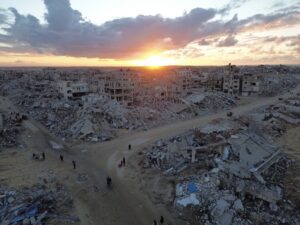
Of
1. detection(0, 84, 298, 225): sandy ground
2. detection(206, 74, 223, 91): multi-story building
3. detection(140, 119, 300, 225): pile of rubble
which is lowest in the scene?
detection(0, 84, 298, 225): sandy ground

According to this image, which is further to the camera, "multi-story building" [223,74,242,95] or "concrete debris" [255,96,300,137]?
"multi-story building" [223,74,242,95]

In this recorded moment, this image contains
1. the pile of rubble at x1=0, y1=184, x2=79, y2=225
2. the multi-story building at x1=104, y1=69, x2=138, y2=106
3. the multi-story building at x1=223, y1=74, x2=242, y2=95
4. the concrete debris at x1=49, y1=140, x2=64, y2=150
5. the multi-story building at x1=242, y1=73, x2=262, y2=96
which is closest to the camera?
the pile of rubble at x1=0, y1=184, x2=79, y2=225

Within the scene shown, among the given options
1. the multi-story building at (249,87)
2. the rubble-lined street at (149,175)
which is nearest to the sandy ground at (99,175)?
the rubble-lined street at (149,175)

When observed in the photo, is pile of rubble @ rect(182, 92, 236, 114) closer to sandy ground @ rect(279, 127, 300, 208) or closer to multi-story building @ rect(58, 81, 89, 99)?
sandy ground @ rect(279, 127, 300, 208)

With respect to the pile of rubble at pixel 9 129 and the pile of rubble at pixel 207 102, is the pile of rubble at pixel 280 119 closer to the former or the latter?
the pile of rubble at pixel 207 102

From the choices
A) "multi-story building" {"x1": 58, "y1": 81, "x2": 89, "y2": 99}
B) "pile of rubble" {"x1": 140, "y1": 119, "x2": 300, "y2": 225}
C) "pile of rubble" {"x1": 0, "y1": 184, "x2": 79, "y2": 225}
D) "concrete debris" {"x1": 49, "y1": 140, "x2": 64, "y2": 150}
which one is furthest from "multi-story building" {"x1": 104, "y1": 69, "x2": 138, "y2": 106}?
"pile of rubble" {"x1": 0, "y1": 184, "x2": 79, "y2": 225}

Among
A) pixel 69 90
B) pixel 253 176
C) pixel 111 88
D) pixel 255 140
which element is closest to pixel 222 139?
pixel 255 140

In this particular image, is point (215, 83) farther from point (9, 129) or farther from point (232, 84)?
point (9, 129)

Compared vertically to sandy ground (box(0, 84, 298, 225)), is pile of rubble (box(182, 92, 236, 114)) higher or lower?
higher

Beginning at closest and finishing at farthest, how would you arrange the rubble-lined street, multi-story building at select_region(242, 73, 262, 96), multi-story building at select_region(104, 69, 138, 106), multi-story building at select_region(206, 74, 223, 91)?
the rubble-lined street < multi-story building at select_region(104, 69, 138, 106) < multi-story building at select_region(242, 73, 262, 96) < multi-story building at select_region(206, 74, 223, 91)
